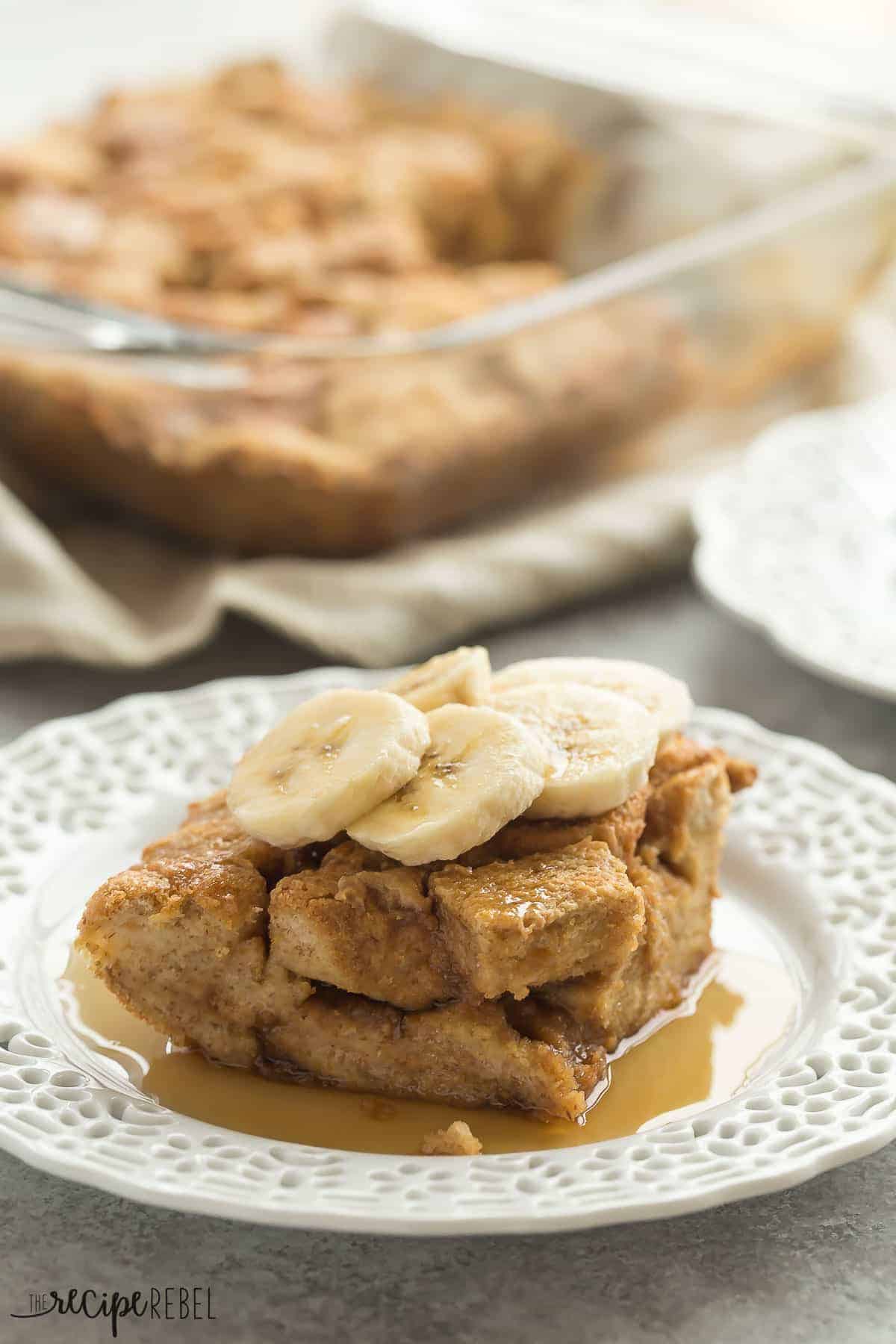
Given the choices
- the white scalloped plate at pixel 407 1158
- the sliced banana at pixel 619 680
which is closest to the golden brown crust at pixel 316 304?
the white scalloped plate at pixel 407 1158

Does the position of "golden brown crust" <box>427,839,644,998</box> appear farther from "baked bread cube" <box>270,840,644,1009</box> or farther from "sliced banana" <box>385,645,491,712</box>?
"sliced banana" <box>385,645,491,712</box>

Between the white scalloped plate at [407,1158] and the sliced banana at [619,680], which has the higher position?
the sliced banana at [619,680]

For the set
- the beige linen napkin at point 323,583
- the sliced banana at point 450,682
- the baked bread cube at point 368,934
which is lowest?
the beige linen napkin at point 323,583

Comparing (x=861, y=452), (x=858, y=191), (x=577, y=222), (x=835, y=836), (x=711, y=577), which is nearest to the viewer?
(x=835, y=836)

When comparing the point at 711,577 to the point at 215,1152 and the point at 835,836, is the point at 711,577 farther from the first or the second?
the point at 215,1152

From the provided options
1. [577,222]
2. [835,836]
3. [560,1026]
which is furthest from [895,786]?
[577,222]

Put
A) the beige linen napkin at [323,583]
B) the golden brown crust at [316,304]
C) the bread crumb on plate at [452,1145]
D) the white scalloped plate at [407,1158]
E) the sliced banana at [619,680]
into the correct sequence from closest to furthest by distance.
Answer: the white scalloped plate at [407,1158] → the bread crumb on plate at [452,1145] → the sliced banana at [619,680] → the beige linen napkin at [323,583] → the golden brown crust at [316,304]

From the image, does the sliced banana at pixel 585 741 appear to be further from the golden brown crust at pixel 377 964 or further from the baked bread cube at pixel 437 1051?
the baked bread cube at pixel 437 1051
